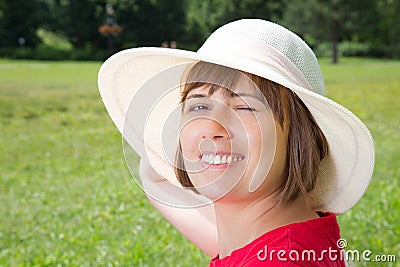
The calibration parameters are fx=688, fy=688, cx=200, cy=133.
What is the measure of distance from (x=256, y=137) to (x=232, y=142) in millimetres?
54

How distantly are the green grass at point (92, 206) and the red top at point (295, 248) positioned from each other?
4.92ft

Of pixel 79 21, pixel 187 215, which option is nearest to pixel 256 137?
pixel 187 215

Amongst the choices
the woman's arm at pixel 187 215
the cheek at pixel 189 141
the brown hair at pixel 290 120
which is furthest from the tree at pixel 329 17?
the cheek at pixel 189 141

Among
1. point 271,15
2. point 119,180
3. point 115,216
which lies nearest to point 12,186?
point 119,180

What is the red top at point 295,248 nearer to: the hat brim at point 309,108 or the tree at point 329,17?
the hat brim at point 309,108

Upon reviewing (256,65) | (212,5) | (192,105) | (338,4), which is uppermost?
(256,65)

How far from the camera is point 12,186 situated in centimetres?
513

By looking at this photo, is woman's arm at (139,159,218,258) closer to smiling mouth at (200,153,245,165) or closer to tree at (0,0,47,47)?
smiling mouth at (200,153,245,165)

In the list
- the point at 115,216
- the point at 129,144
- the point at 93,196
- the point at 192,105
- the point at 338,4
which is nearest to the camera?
the point at 192,105

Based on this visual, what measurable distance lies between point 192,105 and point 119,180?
360 centimetres

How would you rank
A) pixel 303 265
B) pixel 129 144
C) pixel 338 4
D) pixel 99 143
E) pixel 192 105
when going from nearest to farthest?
1. pixel 303 265
2. pixel 192 105
3. pixel 129 144
4. pixel 99 143
5. pixel 338 4

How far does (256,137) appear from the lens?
1.37m

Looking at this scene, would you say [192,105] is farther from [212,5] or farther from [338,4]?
[212,5]

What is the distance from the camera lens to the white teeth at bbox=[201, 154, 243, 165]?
136 centimetres
